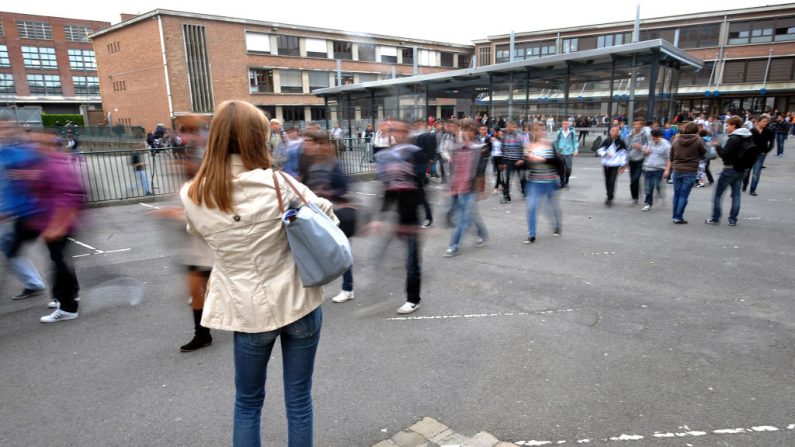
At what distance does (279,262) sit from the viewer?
85.3 inches

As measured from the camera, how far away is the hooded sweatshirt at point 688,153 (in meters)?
8.42

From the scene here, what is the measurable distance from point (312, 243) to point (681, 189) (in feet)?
27.8

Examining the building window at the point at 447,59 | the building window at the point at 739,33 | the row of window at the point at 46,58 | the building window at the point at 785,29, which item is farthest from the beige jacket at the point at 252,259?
the row of window at the point at 46,58

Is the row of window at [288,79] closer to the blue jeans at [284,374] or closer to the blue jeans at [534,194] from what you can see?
the blue jeans at [534,194]

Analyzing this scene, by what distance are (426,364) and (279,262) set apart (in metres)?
2.17

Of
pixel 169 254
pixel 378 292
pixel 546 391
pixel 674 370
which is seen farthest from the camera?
pixel 169 254

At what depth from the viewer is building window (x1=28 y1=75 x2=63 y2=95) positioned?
69.0m

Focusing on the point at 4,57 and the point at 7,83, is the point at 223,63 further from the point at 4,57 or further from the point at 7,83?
the point at 4,57

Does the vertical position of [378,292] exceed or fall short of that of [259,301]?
it falls short

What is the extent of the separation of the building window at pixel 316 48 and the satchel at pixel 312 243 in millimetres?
53201

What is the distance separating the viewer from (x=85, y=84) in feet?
240

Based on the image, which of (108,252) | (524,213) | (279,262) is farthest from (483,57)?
(279,262)

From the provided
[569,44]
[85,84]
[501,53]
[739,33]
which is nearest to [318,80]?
[501,53]

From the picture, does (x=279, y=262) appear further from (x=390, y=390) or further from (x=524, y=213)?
(x=524, y=213)
